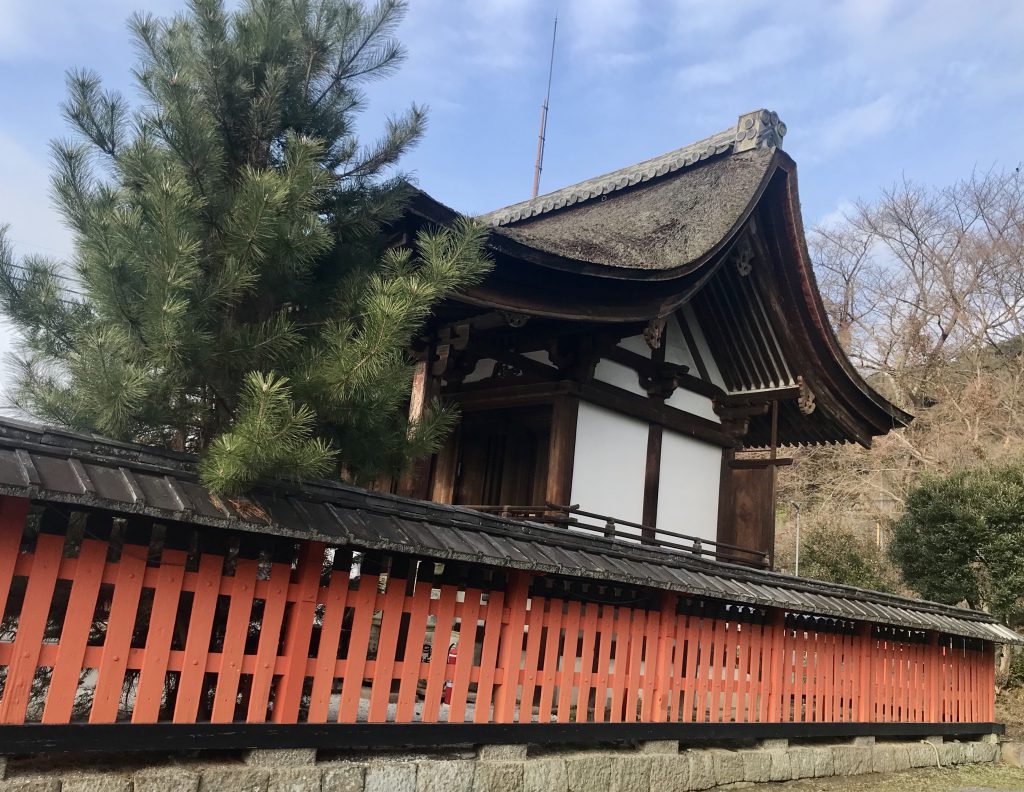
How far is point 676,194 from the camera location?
9.59 meters

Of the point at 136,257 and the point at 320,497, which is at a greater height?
the point at 136,257

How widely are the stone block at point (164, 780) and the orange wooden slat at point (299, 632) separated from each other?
0.46 metres

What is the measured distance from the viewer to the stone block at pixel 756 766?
612cm

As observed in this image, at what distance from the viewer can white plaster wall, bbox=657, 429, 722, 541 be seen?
8.68 m

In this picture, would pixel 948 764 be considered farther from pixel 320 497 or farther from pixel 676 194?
pixel 320 497

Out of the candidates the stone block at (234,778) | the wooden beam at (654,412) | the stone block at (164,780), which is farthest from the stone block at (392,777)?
the wooden beam at (654,412)

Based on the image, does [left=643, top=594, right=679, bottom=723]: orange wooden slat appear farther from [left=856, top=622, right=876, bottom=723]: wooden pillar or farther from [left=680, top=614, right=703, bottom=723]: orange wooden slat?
[left=856, top=622, right=876, bottom=723]: wooden pillar

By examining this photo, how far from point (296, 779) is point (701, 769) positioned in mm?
3169

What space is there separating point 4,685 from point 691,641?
14.2ft

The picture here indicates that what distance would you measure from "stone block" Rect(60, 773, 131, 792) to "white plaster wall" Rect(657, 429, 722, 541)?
6.04 m

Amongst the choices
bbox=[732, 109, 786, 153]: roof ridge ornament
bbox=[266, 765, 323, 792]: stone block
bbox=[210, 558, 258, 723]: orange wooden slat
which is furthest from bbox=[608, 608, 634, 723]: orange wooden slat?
bbox=[732, 109, 786, 153]: roof ridge ornament

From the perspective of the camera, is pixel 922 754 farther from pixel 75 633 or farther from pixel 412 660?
pixel 75 633

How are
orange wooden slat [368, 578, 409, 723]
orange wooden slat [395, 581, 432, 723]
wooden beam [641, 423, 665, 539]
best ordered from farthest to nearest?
wooden beam [641, 423, 665, 539]
orange wooden slat [395, 581, 432, 723]
orange wooden slat [368, 578, 409, 723]

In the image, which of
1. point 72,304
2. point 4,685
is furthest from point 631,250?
point 4,685
